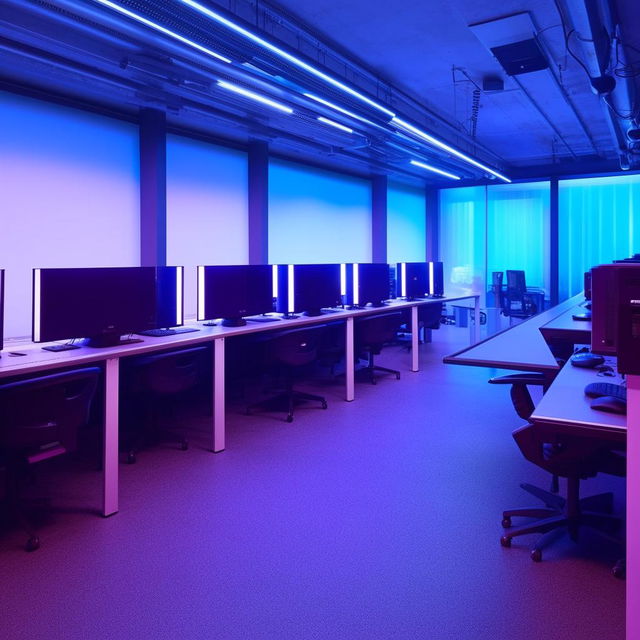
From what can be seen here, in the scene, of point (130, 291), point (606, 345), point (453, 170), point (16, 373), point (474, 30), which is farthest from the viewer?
point (453, 170)

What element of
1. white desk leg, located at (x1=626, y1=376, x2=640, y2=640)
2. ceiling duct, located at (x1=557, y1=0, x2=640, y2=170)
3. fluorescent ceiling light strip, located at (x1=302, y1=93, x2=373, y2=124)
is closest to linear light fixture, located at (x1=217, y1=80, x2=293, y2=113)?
fluorescent ceiling light strip, located at (x1=302, y1=93, x2=373, y2=124)

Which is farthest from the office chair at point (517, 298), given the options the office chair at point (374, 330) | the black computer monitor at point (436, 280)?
the office chair at point (374, 330)

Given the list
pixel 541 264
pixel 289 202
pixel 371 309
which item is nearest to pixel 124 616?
pixel 371 309

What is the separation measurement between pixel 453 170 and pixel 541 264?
376cm

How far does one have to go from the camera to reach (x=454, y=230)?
10969 millimetres

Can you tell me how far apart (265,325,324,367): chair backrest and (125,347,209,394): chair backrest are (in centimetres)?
97

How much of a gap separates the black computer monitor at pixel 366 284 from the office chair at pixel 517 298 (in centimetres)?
425

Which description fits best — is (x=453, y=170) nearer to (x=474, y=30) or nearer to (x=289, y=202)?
(x=289, y=202)

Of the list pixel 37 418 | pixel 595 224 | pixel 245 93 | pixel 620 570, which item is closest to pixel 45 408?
pixel 37 418

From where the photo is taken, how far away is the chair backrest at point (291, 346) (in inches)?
176

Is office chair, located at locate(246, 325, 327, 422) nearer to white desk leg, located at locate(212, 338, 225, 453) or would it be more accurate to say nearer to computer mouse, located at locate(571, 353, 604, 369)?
white desk leg, located at locate(212, 338, 225, 453)

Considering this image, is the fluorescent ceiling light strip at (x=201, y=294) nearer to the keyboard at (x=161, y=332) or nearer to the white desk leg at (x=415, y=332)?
the keyboard at (x=161, y=332)

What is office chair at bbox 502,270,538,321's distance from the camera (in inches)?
377

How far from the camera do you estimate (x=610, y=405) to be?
6.52ft
